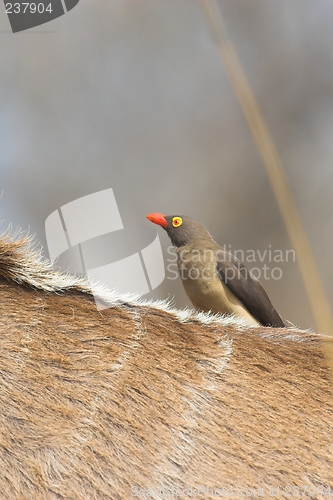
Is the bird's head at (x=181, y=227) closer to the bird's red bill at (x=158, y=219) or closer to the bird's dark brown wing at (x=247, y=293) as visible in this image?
the bird's red bill at (x=158, y=219)

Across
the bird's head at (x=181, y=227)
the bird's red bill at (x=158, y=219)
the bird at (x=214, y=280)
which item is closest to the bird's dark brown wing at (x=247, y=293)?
the bird at (x=214, y=280)

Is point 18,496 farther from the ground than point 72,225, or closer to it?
closer to it

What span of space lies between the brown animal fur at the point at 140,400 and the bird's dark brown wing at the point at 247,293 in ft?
2.53

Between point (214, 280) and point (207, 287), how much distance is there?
0.14 ft

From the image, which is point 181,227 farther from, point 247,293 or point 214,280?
point 247,293

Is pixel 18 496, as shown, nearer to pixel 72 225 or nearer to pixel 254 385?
pixel 254 385

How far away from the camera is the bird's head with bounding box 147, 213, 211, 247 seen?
2072 mm

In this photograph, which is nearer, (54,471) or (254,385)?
(54,471)

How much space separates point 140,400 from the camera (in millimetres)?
1062

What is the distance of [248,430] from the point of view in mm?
1068

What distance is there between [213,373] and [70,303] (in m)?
0.38

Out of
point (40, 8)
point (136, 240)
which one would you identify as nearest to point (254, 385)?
point (136, 240)

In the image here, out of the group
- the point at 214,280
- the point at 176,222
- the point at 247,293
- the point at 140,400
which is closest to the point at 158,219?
the point at 176,222

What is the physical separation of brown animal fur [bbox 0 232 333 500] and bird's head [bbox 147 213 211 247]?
88cm
